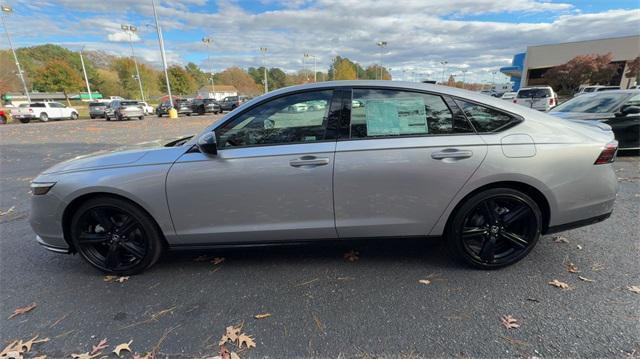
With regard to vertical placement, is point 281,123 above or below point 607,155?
above

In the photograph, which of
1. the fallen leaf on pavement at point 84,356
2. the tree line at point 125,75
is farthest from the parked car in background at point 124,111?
the tree line at point 125,75

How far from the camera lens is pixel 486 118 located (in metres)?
2.83

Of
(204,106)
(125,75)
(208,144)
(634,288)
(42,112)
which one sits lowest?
(634,288)

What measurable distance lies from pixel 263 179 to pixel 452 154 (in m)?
1.52

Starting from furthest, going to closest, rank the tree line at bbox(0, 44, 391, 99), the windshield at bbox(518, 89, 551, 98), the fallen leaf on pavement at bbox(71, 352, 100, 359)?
the tree line at bbox(0, 44, 391, 99)
the windshield at bbox(518, 89, 551, 98)
the fallen leaf on pavement at bbox(71, 352, 100, 359)

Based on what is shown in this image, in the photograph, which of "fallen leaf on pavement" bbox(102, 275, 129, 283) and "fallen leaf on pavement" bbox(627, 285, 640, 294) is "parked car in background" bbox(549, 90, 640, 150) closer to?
"fallen leaf on pavement" bbox(627, 285, 640, 294)

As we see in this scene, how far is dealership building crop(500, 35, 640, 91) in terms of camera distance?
44.4 meters

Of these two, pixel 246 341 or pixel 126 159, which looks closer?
pixel 246 341

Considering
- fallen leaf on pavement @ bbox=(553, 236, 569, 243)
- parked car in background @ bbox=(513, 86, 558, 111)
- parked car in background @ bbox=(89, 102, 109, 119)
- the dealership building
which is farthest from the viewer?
the dealership building

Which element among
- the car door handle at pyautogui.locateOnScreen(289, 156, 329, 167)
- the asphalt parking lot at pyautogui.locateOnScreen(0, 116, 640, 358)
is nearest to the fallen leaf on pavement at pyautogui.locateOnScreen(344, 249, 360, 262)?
the asphalt parking lot at pyautogui.locateOnScreen(0, 116, 640, 358)

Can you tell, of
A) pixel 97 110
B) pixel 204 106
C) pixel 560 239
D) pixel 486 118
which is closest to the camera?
pixel 486 118

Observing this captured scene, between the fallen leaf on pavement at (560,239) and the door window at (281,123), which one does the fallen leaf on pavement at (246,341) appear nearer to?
the door window at (281,123)

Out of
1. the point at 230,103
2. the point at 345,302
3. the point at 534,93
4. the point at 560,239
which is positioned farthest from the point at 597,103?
the point at 230,103

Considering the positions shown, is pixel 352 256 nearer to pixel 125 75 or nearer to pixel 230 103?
pixel 230 103
